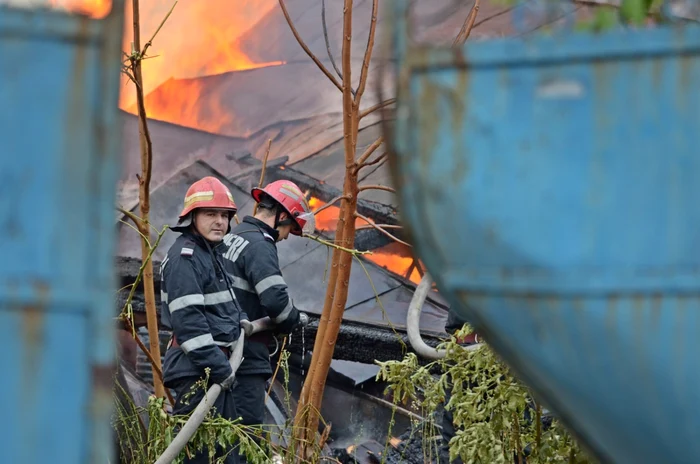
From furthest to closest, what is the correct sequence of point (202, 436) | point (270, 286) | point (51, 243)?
point (270, 286) → point (202, 436) → point (51, 243)

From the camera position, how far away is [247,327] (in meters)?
5.09

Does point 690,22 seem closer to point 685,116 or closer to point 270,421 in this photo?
point 685,116

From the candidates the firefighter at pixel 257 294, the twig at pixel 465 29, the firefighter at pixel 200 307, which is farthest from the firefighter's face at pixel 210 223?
the twig at pixel 465 29

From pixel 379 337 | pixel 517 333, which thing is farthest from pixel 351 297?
pixel 517 333

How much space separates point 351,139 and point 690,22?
345cm

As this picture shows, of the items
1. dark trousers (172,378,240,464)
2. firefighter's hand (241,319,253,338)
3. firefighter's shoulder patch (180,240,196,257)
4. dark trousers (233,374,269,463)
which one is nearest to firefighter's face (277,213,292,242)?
firefighter's hand (241,319,253,338)

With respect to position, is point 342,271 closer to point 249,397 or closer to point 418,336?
point 249,397

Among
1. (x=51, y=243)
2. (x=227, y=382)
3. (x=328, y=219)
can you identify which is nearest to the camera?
(x=51, y=243)

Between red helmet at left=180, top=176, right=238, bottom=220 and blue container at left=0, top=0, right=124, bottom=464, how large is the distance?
139 inches

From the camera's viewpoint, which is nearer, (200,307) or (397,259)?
(200,307)

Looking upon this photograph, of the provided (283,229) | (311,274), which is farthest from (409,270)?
(283,229)

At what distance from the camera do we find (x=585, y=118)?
58.0 inches

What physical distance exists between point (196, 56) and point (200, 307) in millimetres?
5771

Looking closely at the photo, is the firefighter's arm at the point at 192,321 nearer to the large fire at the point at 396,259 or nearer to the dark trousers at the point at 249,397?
the dark trousers at the point at 249,397
